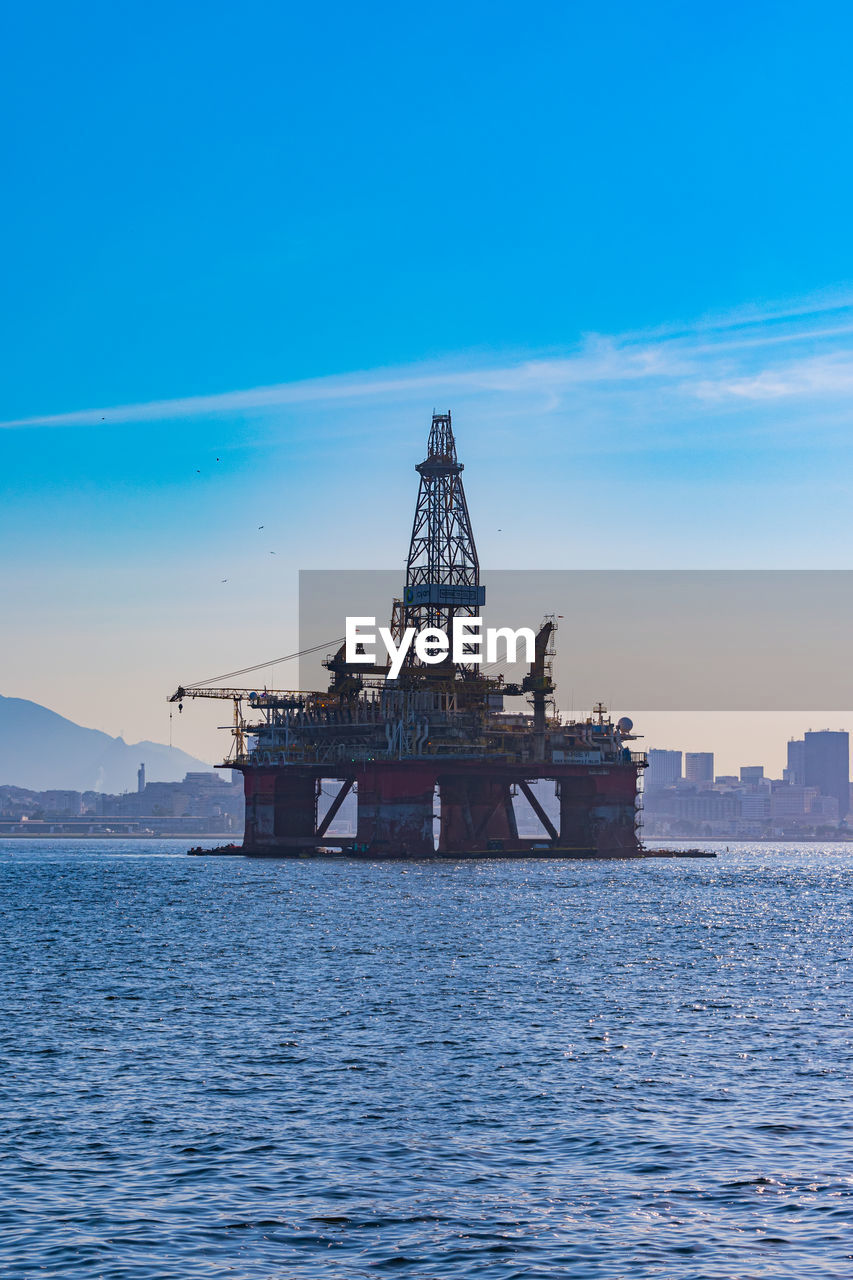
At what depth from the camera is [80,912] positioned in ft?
335

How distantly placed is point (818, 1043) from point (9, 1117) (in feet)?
Answer: 77.3

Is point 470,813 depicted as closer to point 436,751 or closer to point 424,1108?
point 436,751

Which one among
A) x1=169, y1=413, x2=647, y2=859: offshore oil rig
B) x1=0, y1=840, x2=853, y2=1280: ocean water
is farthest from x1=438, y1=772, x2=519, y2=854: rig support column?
x1=0, y1=840, x2=853, y2=1280: ocean water

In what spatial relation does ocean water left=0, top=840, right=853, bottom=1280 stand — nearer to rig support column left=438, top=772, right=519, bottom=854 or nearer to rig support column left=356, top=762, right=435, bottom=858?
rig support column left=356, top=762, right=435, bottom=858

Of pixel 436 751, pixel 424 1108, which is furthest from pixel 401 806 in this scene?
pixel 424 1108

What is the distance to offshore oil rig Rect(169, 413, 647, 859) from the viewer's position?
152 meters

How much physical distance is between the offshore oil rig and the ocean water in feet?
242

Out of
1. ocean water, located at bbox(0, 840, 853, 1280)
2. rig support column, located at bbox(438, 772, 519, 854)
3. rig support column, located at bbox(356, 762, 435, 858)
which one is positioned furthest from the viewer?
rig support column, located at bbox(438, 772, 519, 854)

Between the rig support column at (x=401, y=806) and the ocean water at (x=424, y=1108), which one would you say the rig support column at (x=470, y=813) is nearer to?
the rig support column at (x=401, y=806)

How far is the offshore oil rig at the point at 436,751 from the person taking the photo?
498ft

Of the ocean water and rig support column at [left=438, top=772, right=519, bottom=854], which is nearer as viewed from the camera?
the ocean water

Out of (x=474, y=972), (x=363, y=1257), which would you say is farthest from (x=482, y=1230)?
(x=474, y=972)

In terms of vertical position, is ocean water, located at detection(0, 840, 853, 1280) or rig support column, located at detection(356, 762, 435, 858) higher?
rig support column, located at detection(356, 762, 435, 858)

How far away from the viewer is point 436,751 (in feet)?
498
